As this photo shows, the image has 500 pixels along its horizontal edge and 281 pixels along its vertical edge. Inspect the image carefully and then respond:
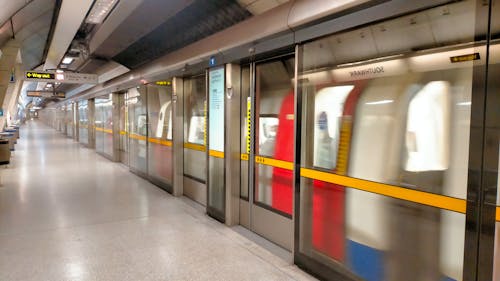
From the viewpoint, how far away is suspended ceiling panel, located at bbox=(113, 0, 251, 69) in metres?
4.46

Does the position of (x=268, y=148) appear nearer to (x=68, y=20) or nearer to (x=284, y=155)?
(x=284, y=155)

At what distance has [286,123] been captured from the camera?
382 centimetres

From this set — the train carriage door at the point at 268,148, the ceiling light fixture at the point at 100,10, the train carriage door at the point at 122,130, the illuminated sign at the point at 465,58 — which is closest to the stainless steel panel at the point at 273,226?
the train carriage door at the point at 268,148

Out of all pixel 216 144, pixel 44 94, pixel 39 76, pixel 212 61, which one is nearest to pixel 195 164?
pixel 216 144

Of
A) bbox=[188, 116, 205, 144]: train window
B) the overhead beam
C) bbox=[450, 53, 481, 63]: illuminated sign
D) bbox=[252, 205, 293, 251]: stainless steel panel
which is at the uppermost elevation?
the overhead beam

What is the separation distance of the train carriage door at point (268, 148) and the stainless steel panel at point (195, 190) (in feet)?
3.74

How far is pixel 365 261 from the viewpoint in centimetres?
268

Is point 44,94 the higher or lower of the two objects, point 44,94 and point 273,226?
the higher

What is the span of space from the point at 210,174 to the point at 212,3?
2.34 m

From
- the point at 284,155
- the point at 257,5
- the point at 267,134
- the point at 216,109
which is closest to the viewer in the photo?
the point at 284,155

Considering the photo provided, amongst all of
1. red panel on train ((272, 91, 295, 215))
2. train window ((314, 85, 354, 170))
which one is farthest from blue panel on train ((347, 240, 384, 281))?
red panel on train ((272, 91, 295, 215))

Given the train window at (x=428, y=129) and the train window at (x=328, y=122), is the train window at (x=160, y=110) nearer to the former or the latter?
the train window at (x=328, y=122)

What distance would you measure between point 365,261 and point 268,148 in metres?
1.77

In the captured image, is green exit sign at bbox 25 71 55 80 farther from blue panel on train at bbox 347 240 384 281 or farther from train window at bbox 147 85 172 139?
blue panel on train at bbox 347 240 384 281
